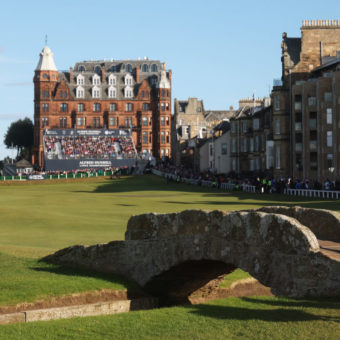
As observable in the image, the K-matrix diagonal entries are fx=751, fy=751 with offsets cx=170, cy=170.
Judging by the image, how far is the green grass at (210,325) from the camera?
47.1 feet

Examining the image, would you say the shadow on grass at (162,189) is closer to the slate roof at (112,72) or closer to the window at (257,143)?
the window at (257,143)

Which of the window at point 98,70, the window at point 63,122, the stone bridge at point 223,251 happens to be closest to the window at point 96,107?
the window at point 63,122

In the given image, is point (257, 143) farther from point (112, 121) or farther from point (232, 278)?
point (232, 278)

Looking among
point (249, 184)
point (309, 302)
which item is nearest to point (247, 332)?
point (309, 302)

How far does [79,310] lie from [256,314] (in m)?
5.48

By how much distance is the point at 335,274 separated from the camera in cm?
1532

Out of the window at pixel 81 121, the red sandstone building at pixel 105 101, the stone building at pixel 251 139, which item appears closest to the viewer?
the stone building at pixel 251 139

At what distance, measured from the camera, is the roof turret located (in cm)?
18100

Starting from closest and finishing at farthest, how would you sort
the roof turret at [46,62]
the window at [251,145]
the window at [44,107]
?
the window at [251,145], the window at [44,107], the roof turret at [46,62]

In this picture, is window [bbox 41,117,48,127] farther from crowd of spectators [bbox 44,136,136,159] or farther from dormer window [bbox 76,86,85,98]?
crowd of spectators [bbox 44,136,136,159]

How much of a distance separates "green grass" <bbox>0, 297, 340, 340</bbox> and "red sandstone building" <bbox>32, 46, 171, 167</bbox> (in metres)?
165

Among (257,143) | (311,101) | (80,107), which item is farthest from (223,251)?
(80,107)

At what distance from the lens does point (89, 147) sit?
15050cm

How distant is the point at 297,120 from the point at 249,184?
11939mm
